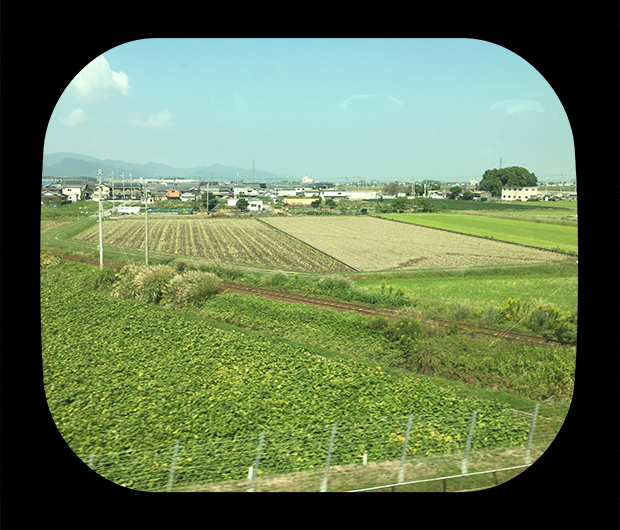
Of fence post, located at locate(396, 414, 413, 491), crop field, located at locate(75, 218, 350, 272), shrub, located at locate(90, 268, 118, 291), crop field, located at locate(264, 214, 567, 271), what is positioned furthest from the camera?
crop field, located at locate(264, 214, 567, 271)

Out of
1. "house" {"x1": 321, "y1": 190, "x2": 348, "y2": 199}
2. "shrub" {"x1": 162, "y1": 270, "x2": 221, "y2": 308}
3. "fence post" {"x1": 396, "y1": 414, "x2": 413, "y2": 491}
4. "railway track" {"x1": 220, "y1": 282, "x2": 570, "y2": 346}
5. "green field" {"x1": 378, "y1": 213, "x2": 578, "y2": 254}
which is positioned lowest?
"fence post" {"x1": 396, "y1": 414, "x2": 413, "y2": 491}

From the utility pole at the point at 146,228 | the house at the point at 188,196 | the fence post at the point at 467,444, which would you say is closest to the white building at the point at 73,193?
the utility pole at the point at 146,228

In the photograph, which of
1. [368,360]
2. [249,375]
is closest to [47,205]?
[249,375]

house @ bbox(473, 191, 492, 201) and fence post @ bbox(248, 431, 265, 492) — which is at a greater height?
house @ bbox(473, 191, 492, 201)

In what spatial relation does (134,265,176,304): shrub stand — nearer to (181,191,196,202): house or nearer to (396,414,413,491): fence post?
(181,191,196,202): house

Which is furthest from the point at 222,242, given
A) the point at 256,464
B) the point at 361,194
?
the point at 256,464

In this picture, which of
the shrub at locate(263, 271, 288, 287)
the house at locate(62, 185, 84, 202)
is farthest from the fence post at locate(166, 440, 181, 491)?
the shrub at locate(263, 271, 288, 287)

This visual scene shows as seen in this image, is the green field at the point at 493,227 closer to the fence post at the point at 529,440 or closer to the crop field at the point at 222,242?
the crop field at the point at 222,242
